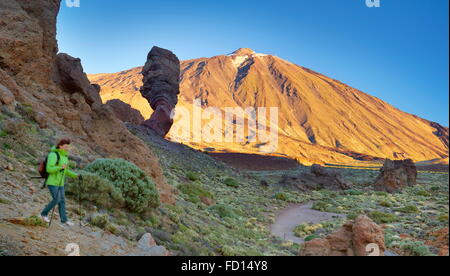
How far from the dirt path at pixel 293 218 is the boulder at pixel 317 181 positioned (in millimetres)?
8947

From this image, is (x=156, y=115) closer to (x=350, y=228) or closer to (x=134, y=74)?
(x=350, y=228)

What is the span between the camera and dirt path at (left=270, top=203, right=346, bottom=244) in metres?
15.4

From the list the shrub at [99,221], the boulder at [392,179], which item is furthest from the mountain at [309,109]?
the shrub at [99,221]

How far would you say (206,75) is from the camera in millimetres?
190500

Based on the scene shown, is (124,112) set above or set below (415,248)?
above

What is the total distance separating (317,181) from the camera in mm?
34969

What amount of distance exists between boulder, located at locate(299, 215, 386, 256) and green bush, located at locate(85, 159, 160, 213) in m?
4.49

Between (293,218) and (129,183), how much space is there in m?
12.7

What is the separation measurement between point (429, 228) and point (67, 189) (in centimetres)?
1510

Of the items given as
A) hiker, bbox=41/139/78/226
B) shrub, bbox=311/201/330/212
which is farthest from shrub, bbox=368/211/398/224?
hiker, bbox=41/139/78/226

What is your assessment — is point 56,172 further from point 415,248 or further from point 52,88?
point 415,248

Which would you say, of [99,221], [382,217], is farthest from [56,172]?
[382,217]

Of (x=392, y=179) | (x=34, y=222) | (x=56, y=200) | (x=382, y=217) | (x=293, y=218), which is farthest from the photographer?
(x=392, y=179)

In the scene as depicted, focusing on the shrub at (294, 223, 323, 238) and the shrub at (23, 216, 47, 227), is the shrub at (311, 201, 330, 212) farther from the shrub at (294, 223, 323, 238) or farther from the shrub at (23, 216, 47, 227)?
the shrub at (23, 216, 47, 227)
